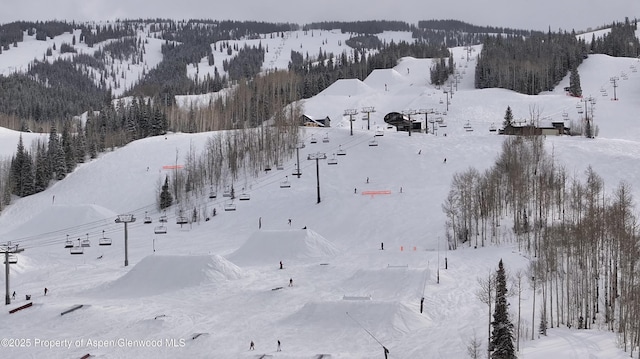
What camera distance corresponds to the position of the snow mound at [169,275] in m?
49.2

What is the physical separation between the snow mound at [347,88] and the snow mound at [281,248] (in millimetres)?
116136

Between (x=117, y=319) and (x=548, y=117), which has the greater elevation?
(x=548, y=117)

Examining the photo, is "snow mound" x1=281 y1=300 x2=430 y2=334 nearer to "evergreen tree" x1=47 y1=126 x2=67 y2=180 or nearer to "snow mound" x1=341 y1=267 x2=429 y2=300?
"snow mound" x1=341 y1=267 x2=429 y2=300

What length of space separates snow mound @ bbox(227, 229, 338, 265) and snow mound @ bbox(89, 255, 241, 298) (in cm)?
641

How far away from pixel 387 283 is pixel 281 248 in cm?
1614

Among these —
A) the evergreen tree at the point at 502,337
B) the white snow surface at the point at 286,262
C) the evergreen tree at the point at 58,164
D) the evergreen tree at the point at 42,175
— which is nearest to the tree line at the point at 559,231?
the white snow surface at the point at 286,262

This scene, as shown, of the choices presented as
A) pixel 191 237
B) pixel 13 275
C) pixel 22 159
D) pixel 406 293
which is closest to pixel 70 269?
pixel 13 275

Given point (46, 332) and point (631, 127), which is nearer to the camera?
point (46, 332)

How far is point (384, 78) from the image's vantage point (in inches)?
7530

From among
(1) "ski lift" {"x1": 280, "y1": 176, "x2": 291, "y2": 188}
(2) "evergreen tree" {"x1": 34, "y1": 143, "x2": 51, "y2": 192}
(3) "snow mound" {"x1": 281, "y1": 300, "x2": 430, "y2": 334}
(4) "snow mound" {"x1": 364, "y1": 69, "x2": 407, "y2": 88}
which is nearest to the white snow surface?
(3) "snow mound" {"x1": 281, "y1": 300, "x2": 430, "y2": 334}

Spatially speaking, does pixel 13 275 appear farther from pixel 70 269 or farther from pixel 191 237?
pixel 191 237

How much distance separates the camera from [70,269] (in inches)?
2395

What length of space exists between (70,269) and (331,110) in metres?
105

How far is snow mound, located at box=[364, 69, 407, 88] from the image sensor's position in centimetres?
18800
